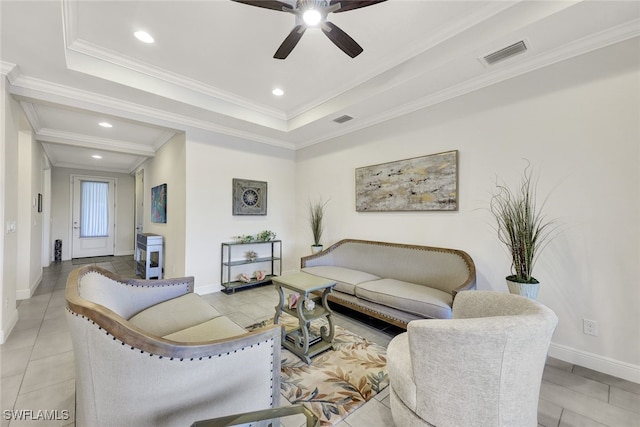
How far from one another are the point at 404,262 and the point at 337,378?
172cm

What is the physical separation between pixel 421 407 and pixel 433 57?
9.58 ft

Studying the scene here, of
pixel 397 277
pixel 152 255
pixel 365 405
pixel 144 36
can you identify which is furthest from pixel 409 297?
pixel 152 255

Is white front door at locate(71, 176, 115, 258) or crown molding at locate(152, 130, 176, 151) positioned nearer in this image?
crown molding at locate(152, 130, 176, 151)

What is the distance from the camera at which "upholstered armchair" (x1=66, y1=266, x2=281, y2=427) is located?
1.04 metres

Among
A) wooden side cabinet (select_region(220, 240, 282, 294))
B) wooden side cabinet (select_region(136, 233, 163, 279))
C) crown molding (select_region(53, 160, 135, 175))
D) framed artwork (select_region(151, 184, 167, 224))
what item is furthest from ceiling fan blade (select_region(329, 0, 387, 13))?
crown molding (select_region(53, 160, 135, 175))

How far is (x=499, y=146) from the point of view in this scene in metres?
2.76

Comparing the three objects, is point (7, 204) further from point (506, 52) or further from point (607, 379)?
point (607, 379)

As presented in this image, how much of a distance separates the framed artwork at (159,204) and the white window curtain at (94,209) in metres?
3.63

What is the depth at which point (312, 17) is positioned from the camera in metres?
1.91

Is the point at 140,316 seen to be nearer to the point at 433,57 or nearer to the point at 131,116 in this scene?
the point at 131,116

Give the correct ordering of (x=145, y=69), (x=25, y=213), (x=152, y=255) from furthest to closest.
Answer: (x=152, y=255) → (x=25, y=213) → (x=145, y=69)

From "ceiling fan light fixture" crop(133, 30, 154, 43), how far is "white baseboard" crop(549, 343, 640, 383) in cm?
475

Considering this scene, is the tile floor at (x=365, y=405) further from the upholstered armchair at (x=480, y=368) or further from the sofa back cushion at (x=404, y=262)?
the sofa back cushion at (x=404, y=262)

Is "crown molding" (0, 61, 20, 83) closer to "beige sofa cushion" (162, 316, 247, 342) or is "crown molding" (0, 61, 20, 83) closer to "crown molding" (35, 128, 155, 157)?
"crown molding" (35, 128, 155, 157)
